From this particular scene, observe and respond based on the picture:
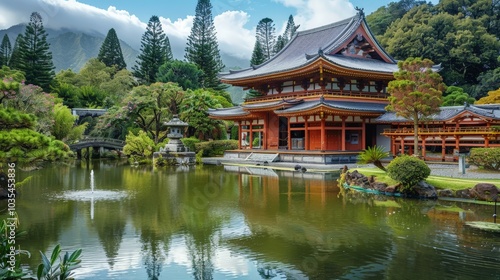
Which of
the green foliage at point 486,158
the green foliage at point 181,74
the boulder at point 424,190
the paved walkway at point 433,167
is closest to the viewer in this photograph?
the boulder at point 424,190

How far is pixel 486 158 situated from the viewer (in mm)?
18594

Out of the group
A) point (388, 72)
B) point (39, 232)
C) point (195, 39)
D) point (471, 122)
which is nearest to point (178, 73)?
point (195, 39)

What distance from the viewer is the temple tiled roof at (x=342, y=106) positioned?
27578mm

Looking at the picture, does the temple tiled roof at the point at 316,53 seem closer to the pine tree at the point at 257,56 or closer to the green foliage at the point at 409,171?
the green foliage at the point at 409,171

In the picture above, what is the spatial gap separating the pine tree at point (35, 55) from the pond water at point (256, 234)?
39.2 metres

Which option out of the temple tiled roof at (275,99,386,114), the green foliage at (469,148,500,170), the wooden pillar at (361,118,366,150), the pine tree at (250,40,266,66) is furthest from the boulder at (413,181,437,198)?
the pine tree at (250,40,266,66)

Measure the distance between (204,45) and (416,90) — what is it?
4762 cm

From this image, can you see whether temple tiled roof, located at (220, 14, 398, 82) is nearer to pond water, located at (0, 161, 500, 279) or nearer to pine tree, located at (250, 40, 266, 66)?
pond water, located at (0, 161, 500, 279)

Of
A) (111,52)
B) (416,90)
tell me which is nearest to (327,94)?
(416,90)

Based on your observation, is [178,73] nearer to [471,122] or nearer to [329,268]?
[471,122]

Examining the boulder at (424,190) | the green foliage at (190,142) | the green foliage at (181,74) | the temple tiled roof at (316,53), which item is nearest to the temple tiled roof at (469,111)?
the temple tiled roof at (316,53)

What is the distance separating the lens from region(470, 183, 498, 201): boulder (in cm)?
1442

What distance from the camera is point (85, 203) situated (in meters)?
14.3

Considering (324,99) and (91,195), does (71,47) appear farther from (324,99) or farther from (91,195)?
(91,195)
